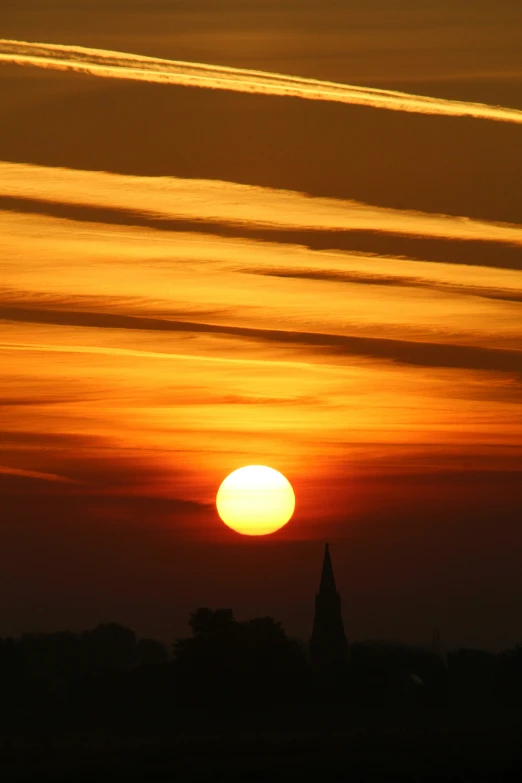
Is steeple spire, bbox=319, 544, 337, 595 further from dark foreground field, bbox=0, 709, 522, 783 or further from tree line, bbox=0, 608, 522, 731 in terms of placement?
dark foreground field, bbox=0, 709, 522, 783

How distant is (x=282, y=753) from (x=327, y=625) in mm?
99432

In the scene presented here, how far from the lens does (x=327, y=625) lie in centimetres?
15788

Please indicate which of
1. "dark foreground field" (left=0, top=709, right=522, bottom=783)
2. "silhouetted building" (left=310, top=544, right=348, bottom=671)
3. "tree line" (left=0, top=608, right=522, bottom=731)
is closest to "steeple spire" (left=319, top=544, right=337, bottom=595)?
"silhouetted building" (left=310, top=544, right=348, bottom=671)

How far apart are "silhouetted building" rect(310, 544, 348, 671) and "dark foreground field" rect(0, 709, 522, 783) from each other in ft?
262

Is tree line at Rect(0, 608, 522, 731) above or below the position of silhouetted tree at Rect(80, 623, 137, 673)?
below

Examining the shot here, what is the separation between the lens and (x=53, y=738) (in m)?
66.8

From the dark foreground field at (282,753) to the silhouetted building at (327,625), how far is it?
79880 millimetres

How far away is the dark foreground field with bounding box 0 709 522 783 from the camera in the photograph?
174 feet

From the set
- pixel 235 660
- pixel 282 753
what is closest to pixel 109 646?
pixel 235 660

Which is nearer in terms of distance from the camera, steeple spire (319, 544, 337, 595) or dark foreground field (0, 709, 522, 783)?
dark foreground field (0, 709, 522, 783)

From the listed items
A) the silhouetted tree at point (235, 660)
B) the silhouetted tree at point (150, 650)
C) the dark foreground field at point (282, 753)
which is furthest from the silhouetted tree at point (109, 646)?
the dark foreground field at point (282, 753)

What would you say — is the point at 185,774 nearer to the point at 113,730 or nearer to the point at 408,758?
the point at 408,758

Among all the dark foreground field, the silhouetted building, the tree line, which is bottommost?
the dark foreground field

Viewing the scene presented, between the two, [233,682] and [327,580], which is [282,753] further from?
[327,580]
